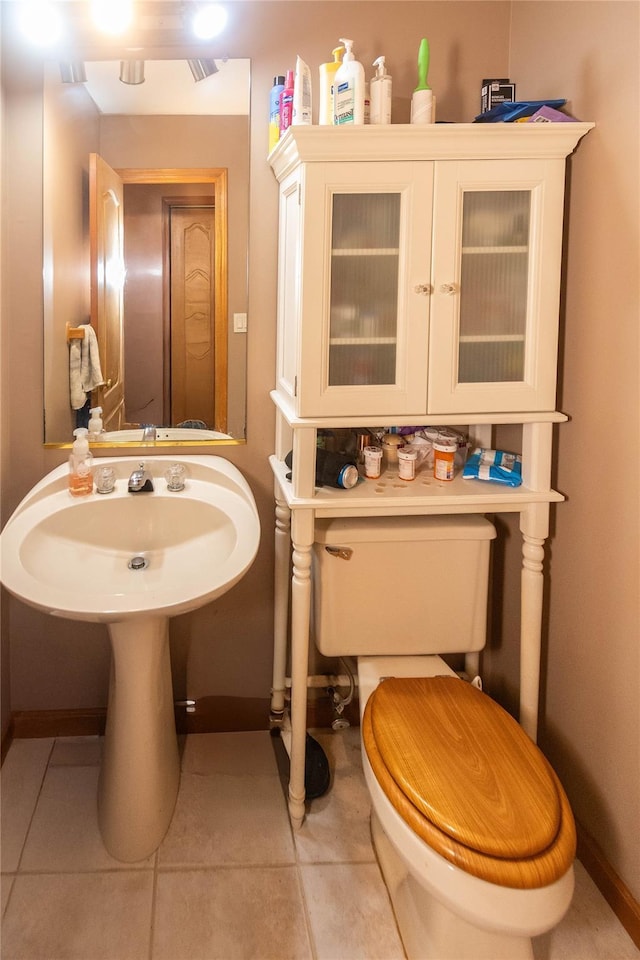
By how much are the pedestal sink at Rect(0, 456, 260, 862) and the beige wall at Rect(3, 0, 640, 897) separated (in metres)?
0.26

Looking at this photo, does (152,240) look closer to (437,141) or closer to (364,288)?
(364,288)

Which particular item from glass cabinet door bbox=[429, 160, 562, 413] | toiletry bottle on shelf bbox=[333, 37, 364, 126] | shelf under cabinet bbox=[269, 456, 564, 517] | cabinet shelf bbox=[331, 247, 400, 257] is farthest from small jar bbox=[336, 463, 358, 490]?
toiletry bottle on shelf bbox=[333, 37, 364, 126]

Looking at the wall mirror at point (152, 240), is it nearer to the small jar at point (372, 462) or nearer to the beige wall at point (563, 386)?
the beige wall at point (563, 386)

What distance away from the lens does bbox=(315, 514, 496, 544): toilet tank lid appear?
1663 mm

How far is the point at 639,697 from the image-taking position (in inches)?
54.1

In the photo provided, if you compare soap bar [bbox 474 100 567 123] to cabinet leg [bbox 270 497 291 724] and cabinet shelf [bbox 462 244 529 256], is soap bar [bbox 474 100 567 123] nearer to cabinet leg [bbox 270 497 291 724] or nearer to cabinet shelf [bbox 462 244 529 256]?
cabinet shelf [bbox 462 244 529 256]

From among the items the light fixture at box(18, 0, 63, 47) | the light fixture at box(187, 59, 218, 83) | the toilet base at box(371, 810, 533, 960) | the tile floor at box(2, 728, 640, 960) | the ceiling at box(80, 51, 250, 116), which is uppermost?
the light fixture at box(18, 0, 63, 47)

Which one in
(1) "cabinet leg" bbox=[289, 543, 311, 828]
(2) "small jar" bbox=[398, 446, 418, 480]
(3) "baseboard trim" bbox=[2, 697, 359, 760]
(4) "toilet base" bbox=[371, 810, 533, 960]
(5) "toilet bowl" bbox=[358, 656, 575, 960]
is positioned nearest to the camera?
(5) "toilet bowl" bbox=[358, 656, 575, 960]

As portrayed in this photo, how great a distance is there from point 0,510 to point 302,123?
1218 millimetres

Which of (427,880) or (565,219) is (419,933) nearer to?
(427,880)

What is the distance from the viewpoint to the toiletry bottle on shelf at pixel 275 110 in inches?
66.0

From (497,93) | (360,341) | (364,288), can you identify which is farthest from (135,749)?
(497,93)

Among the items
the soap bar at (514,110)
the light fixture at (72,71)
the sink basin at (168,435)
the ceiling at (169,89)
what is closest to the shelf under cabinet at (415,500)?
the sink basin at (168,435)

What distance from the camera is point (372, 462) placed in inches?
67.5
